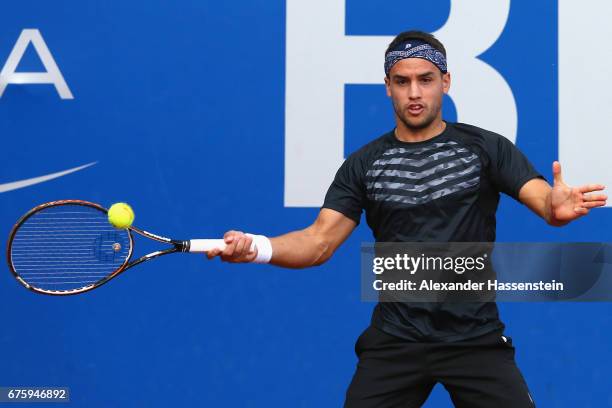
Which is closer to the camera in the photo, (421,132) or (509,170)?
(509,170)

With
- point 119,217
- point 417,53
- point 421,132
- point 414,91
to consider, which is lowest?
point 119,217

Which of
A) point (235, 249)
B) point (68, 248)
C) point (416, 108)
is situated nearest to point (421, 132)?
point (416, 108)

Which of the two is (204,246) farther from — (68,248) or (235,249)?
(68,248)

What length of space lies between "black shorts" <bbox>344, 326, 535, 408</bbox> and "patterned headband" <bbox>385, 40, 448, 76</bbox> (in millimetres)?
898

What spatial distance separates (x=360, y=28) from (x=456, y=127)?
972 mm

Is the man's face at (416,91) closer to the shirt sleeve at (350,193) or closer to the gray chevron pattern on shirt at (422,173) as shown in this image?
the gray chevron pattern on shirt at (422,173)

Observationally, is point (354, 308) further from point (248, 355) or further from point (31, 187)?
point (31, 187)

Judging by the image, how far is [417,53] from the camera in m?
3.32

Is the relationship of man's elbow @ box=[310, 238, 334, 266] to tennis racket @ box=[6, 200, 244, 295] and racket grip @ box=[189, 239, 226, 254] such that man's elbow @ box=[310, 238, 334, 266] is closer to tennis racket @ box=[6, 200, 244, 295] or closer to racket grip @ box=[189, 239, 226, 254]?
racket grip @ box=[189, 239, 226, 254]

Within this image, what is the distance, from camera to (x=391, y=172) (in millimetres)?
3273

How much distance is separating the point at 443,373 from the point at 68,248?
1.46 m

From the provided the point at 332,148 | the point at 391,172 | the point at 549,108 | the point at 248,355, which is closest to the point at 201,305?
the point at 248,355

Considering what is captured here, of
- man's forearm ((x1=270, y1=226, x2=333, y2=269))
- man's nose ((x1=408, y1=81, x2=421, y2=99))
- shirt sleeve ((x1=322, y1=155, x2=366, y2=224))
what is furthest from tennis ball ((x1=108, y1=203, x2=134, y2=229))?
man's nose ((x1=408, y1=81, x2=421, y2=99))

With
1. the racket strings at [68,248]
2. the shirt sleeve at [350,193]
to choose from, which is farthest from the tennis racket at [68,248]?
the shirt sleeve at [350,193]
